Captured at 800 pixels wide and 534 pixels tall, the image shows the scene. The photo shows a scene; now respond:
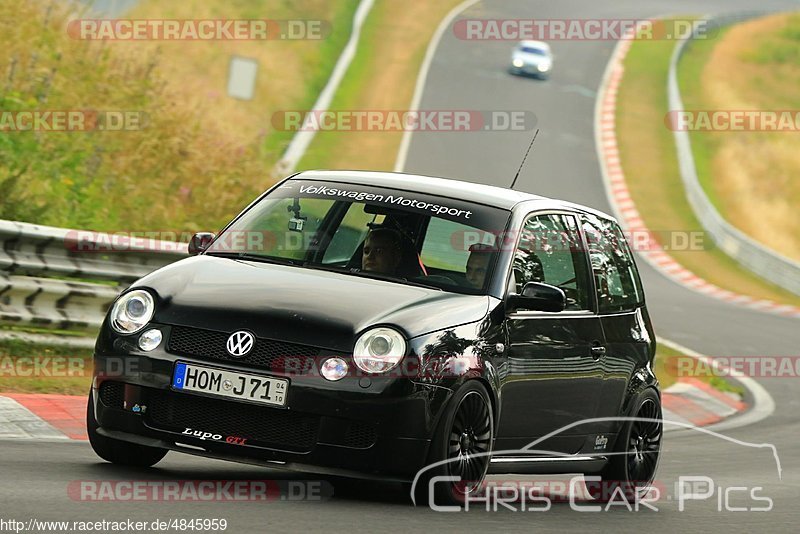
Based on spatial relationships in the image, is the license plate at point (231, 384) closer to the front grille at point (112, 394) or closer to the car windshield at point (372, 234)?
the front grille at point (112, 394)

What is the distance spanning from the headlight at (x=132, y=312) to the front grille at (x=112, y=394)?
251mm

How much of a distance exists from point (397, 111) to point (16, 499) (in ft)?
107

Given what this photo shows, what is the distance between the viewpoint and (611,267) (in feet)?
29.4

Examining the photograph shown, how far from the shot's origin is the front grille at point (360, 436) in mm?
6668

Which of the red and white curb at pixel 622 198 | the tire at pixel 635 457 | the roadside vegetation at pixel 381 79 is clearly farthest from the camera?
the roadside vegetation at pixel 381 79

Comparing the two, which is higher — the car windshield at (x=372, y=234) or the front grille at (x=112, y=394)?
the car windshield at (x=372, y=234)

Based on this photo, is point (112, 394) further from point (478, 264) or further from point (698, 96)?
point (698, 96)

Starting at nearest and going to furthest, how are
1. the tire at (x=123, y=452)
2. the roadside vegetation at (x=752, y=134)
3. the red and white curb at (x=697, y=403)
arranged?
1. the tire at (x=123, y=452)
2. the red and white curb at (x=697, y=403)
3. the roadside vegetation at (x=752, y=134)

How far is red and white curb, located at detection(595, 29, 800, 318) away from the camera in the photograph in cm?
2850

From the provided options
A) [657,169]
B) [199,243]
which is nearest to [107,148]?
[199,243]

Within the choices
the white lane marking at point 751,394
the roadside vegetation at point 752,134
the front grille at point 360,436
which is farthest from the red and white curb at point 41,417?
the roadside vegetation at point 752,134

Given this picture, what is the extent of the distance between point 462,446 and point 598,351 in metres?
1.59

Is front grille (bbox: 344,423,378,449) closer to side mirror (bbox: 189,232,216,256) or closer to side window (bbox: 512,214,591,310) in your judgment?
side window (bbox: 512,214,591,310)

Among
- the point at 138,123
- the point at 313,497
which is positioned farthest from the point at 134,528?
the point at 138,123
